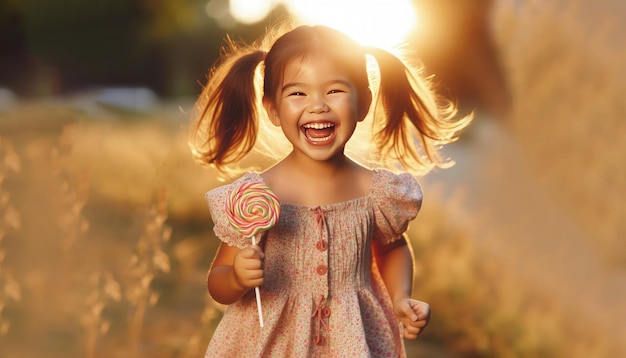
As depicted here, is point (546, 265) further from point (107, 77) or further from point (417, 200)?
point (107, 77)

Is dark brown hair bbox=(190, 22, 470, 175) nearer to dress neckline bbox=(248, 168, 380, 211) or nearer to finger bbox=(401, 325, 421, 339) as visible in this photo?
dress neckline bbox=(248, 168, 380, 211)

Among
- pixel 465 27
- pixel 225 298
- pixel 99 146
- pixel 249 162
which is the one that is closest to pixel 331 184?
pixel 225 298

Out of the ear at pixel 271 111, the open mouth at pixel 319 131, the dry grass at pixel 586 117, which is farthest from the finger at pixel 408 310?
the dry grass at pixel 586 117

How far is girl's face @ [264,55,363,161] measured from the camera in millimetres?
2516

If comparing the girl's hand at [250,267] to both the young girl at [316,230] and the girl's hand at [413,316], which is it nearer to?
the young girl at [316,230]

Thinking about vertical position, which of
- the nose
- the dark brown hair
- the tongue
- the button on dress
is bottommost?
the button on dress

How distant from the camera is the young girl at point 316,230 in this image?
2.53m

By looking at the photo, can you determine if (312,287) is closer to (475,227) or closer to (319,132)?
(319,132)

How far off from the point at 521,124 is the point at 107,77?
11.1m

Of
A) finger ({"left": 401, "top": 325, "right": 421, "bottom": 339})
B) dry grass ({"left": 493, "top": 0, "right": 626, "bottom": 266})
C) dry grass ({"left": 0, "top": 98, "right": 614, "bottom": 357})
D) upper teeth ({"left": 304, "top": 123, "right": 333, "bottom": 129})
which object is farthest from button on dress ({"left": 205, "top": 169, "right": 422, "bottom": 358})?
dry grass ({"left": 493, "top": 0, "right": 626, "bottom": 266})

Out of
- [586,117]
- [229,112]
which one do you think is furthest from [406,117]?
[586,117]

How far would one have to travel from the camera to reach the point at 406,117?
2893mm

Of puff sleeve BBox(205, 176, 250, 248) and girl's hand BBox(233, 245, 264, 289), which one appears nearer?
girl's hand BBox(233, 245, 264, 289)

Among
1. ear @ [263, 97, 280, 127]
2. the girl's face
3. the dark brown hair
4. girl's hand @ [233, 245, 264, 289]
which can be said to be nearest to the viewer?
girl's hand @ [233, 245, 264, 289]
